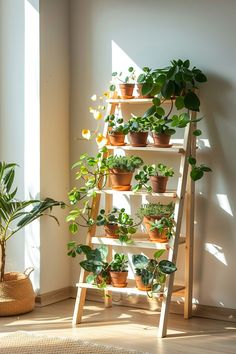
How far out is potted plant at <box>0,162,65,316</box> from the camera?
4.01 m

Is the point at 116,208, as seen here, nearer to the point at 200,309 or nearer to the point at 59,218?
the point at 59,218

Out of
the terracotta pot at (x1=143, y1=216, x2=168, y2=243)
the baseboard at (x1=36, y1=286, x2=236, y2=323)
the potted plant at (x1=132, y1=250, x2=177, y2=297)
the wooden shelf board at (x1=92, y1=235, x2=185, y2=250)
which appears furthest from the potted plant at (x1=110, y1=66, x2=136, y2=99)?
the baseboard at (x1=36, y1=286, x2=236, y2=323)

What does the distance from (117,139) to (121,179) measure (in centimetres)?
26

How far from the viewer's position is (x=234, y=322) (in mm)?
3887

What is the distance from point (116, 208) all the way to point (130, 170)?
0.40 m

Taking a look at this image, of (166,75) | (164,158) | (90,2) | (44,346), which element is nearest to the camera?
(44,346)

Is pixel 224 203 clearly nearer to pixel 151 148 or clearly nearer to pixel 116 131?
pixel 151 148

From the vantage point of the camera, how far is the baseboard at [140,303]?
3.93 m

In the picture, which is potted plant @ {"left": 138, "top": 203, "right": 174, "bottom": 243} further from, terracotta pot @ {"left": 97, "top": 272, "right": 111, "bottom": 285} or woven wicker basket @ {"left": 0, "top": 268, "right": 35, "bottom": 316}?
woven wicker basket @ {"left": 0, "top": 268, "right": 35, "bottom": 316}

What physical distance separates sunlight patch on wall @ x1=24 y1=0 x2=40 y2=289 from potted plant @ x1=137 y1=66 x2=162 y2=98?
28.9 inches

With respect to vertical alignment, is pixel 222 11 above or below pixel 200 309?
above

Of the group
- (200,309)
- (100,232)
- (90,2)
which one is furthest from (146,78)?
(200,309)

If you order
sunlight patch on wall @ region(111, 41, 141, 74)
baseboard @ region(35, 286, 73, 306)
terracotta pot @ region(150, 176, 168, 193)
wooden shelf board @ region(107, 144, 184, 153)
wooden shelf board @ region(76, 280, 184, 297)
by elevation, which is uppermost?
sunlight patch on wall @ region(111, 41, 141, 74)

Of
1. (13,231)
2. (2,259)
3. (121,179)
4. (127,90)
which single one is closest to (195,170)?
(121,179)
